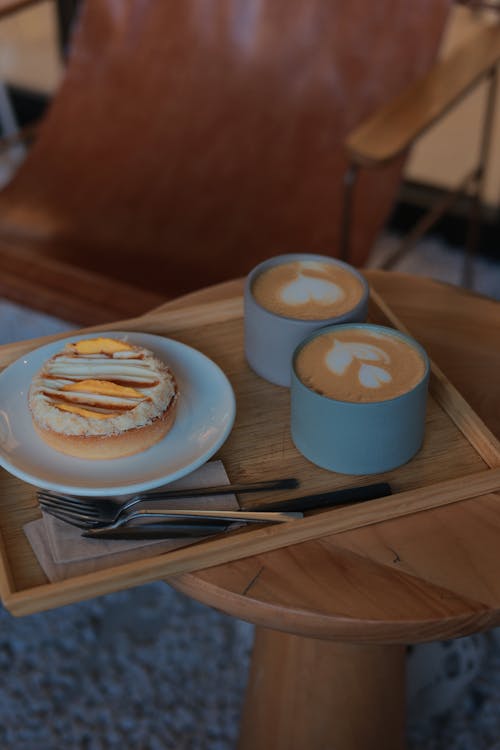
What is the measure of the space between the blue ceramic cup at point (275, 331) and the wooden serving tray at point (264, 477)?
19 mm

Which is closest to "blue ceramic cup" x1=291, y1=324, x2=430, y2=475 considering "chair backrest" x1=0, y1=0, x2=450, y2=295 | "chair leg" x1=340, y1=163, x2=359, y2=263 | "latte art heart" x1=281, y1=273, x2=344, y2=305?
"latte art heart" x1=281, y1=273, x2=344, y2=305

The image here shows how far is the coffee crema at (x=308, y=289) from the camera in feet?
2.98

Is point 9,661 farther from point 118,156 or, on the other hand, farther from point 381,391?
point 118,156

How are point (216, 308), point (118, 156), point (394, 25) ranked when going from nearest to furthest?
point (216, 308) → point (394, 25) → point (118, 156)

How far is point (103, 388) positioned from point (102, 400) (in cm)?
1

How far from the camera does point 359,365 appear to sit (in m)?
0.80

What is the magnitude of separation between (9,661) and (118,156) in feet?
3.47

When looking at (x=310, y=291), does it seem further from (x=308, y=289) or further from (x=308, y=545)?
(x=308, y=545)

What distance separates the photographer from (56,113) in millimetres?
1923

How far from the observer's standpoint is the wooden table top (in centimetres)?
69

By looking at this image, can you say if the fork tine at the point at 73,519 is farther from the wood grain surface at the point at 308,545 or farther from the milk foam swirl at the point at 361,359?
the milk foam swirl at the point at 361,359

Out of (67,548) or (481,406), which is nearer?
(67,548)

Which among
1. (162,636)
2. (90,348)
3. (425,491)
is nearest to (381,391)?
(425,491)

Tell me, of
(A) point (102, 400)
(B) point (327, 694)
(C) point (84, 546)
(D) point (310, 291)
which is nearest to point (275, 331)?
(D) point (310, 291)
